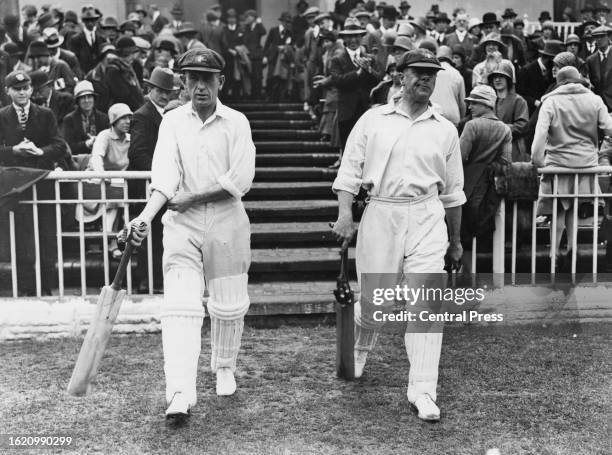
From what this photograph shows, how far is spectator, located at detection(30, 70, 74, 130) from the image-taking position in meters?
9.79

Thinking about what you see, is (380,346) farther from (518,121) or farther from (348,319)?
(518,121)

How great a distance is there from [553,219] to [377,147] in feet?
9.54

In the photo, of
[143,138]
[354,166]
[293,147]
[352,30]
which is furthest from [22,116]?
[352,30]

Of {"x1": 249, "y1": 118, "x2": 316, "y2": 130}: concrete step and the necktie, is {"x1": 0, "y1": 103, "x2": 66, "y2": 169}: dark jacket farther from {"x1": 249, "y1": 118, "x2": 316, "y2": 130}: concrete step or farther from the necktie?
{"x1": 249, "y1": 118, "x2": 316, "y2": 130}: concrete step

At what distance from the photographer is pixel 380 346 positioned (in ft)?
21.7

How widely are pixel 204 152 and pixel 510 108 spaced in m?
4.90

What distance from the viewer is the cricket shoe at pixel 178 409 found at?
4.70 m

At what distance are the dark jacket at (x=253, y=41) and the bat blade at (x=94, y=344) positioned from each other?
1135 cm

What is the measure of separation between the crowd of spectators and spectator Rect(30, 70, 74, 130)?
0.05ft

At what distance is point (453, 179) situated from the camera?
537cm

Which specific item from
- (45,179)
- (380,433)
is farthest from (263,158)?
(380,433)

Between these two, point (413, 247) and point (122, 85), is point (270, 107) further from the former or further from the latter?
point (413, 247)

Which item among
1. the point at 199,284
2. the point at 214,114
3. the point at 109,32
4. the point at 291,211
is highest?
the point at 109,32

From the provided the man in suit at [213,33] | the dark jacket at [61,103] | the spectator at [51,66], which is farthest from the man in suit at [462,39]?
the dark jacket at [61,103]
